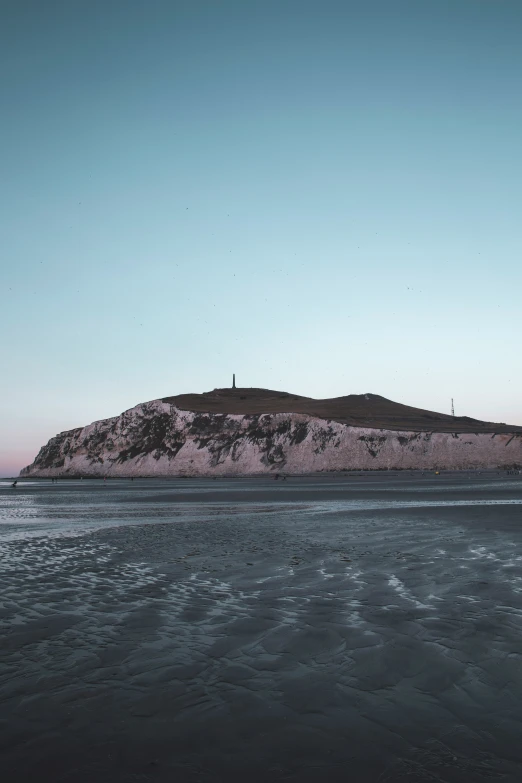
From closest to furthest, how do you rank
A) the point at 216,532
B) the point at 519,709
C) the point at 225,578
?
the point at 519,709 → the point at 225,578 → the point at 216,532

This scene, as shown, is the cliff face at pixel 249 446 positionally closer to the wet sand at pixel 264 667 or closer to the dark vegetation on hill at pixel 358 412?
the dark vegetation on hill at pixel 358 412

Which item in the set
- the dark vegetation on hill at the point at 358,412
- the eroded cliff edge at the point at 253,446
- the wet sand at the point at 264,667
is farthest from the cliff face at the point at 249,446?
the wet sand at the point at 264,667

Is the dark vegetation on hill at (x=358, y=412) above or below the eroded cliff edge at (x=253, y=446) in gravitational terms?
above

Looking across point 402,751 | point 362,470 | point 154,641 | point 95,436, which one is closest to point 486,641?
point 402,751

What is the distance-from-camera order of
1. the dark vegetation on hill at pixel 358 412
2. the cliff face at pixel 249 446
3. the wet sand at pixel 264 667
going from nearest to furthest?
1. the wet sand at pixel 264 667
2. the cliff face at pixel 249 446
3. the dark vegetation on hill at pixel 358 412

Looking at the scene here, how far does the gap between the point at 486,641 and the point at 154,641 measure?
4583 millimetres

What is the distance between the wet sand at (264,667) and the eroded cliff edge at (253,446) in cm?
10864

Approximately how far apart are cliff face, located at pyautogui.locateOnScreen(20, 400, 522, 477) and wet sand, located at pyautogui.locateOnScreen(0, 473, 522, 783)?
10880 cm

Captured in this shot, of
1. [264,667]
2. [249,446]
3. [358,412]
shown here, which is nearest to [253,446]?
[249,446]

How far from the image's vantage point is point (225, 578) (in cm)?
1367

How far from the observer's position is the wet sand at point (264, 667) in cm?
507

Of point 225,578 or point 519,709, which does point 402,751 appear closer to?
point 519,709

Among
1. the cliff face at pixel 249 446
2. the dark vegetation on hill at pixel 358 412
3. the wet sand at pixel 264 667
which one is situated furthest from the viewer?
the dark vegetation on hill at pixel 358 412

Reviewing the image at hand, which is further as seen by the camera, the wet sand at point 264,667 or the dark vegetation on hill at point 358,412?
the dark vegetation on hill at point 358,412
